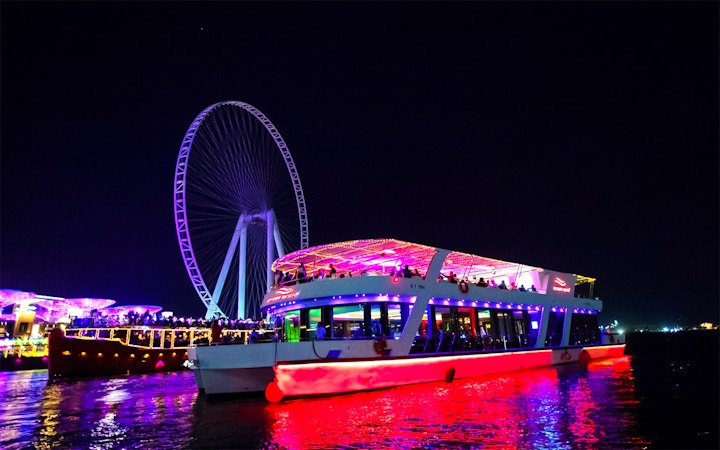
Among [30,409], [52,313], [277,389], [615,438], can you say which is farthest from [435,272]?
[52,313]

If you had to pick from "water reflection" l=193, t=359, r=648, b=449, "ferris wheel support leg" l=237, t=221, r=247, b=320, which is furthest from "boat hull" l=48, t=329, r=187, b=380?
"water reflection" l=193, t=359, r=648, b=449

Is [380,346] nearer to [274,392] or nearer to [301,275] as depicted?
[274,392]

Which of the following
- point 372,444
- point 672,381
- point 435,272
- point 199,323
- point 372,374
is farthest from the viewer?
point 199,323

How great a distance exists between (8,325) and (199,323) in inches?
1410

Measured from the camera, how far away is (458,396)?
15.7 m

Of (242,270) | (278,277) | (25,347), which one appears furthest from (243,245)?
(25,347)

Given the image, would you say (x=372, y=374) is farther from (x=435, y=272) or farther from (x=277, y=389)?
(x=435, y=272)

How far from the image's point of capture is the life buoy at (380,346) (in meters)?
17.1

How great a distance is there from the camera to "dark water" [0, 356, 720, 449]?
33.4 feet

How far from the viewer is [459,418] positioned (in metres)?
12.2

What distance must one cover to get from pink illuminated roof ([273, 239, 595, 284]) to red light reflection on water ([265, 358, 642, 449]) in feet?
16.5

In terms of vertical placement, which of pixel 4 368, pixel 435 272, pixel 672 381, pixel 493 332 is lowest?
pixel 4 368

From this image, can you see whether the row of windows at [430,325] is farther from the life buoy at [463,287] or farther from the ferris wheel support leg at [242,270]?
the ferris wheel support leg at [242,270]

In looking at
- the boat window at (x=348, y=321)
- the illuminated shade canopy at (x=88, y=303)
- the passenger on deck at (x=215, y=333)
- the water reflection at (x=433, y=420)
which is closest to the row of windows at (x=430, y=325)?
the boat window at (x=348, y=321)
